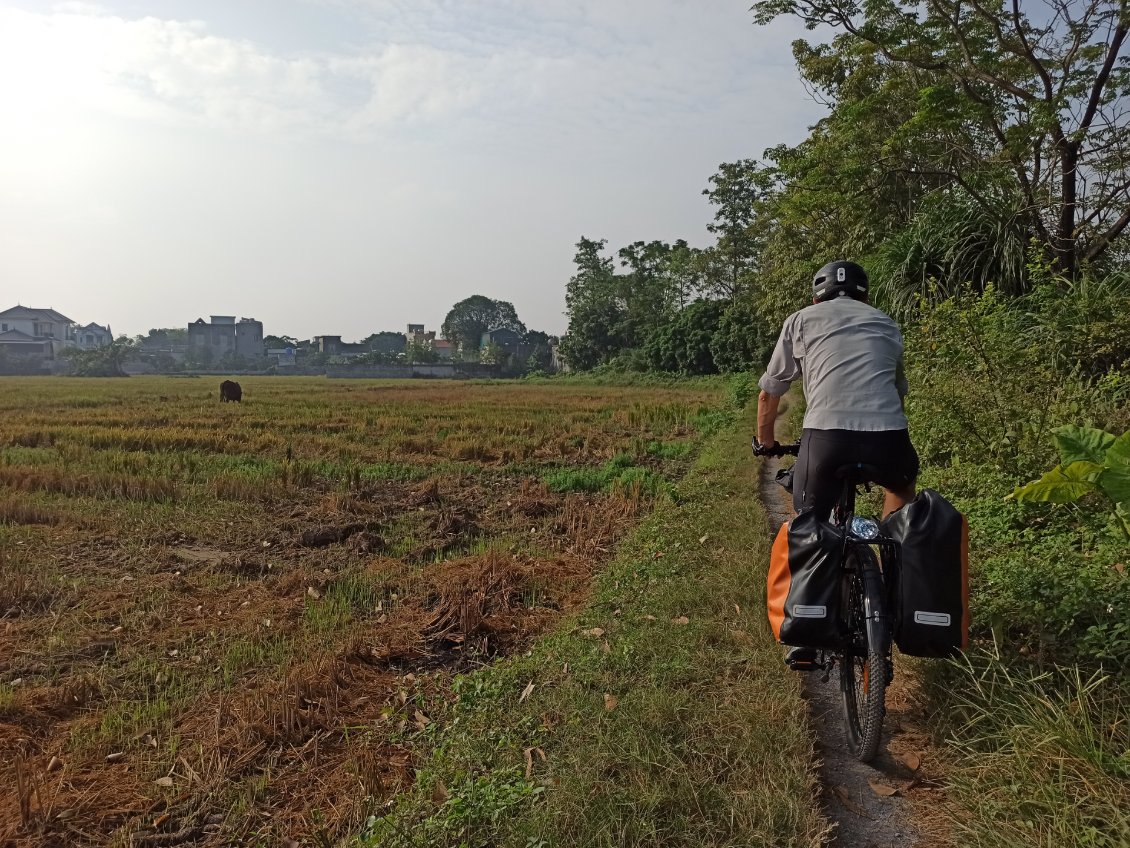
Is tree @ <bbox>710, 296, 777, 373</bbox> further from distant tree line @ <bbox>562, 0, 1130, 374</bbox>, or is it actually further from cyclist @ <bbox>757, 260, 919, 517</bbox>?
cyclist @ <bbox>757, 260, 919, 517</bbox>

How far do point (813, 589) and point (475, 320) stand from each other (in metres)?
101

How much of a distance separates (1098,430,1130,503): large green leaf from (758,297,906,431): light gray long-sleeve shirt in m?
0.91

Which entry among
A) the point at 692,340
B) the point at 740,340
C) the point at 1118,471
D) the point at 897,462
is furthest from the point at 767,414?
the point at 692,340

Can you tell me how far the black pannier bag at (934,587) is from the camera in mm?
2422

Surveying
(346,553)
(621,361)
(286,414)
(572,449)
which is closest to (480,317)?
(621,361)

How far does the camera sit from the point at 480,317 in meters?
102

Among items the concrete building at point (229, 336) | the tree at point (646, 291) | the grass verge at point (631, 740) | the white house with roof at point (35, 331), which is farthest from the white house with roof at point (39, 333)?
the grass verge at point (631, 740)

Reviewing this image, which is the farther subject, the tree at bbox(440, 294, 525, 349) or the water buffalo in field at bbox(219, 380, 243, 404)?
the tree at bbox(440, 294, 525, 349)

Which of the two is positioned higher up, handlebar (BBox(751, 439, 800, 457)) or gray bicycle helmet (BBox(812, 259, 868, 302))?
gray bicycle helmet (BBox(812, 259, 868, 302))

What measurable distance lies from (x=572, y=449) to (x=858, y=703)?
36.2 ft

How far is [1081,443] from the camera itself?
9.85 feet

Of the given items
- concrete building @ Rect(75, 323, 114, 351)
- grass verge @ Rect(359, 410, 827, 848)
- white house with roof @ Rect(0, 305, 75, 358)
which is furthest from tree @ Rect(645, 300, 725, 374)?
concrete building @ Rect(75, 323, 114, 351)

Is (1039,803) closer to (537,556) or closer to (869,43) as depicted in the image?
(537,556)

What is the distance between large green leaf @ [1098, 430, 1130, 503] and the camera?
9.39 feet
